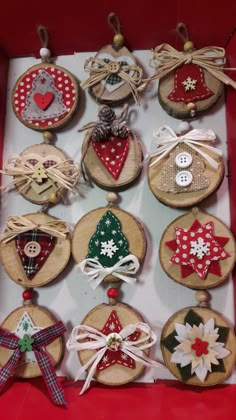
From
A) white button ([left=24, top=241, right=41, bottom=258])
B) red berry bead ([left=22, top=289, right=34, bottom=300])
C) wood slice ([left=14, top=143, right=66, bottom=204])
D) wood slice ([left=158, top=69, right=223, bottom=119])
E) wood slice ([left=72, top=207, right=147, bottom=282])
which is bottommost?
red berry bead ([left=22, top=289, right=34, bottom=300])

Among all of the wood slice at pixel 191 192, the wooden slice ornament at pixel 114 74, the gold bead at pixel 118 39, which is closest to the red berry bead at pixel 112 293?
the wood slice at pixel 191 192

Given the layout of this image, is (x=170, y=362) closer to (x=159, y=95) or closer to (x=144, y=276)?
(x=144, y=276)

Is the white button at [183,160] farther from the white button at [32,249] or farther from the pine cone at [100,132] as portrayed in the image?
the white button at [32,249]

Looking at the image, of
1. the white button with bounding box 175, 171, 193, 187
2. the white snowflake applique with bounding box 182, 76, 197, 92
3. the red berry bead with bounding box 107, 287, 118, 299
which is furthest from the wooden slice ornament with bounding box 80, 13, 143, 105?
the red berry bead with bounding box 107, 287, 118, 299

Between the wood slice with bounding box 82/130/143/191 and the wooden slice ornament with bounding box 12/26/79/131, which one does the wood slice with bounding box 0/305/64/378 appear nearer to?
the wood slice with bounding box 82/130/143/191

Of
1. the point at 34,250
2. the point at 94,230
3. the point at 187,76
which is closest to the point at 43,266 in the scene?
the point at 34,250

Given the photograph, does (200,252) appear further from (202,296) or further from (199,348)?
(199,348)
